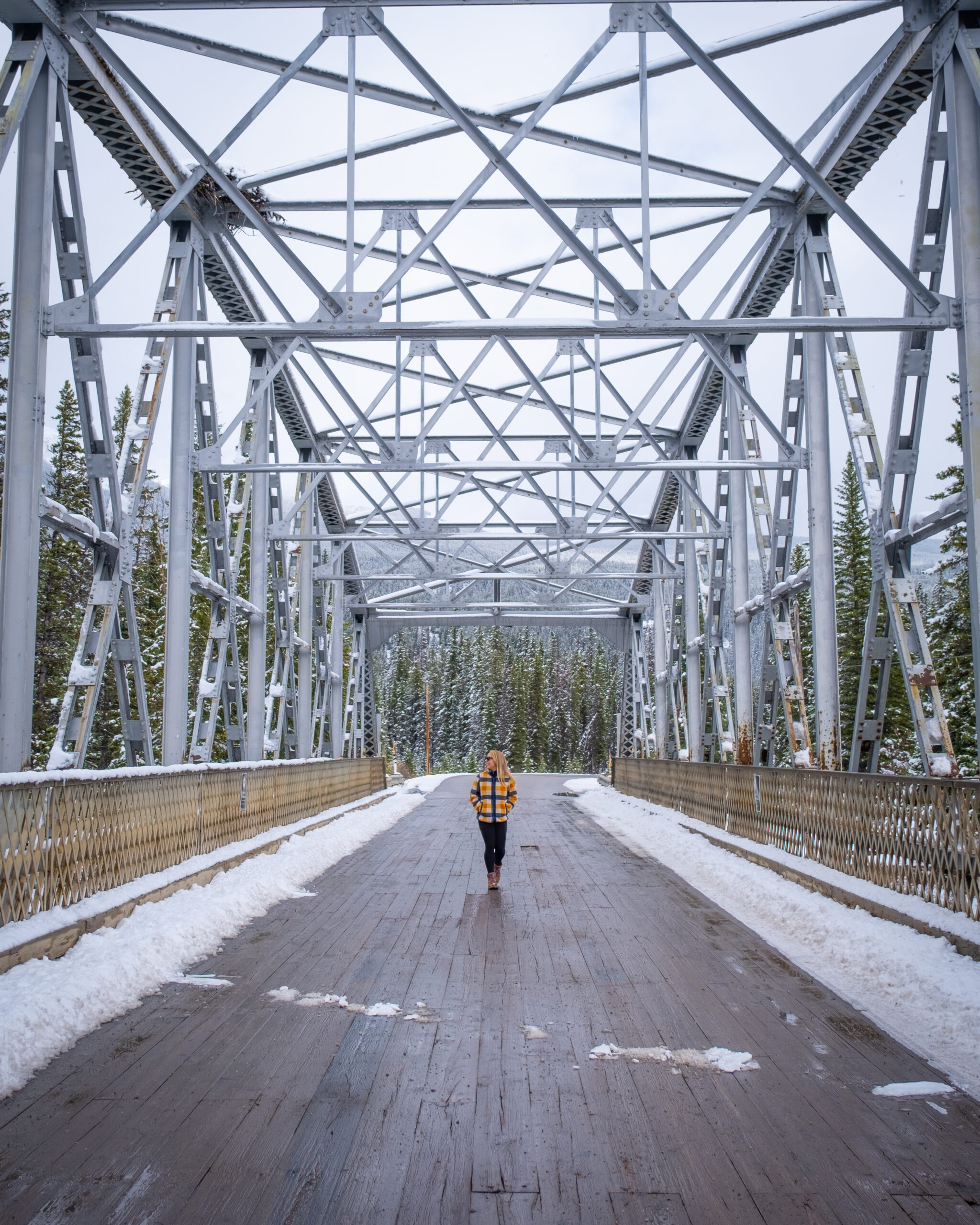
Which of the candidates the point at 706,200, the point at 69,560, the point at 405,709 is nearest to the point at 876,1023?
the point at 706,200

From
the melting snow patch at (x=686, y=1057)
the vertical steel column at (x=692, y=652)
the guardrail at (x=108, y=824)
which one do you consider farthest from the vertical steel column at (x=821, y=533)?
the vertical steel column at (x=692, y=652)

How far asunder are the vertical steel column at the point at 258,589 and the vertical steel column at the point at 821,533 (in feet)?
32.3

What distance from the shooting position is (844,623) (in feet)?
152

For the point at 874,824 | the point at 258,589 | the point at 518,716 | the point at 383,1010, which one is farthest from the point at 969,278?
the point at 518,716

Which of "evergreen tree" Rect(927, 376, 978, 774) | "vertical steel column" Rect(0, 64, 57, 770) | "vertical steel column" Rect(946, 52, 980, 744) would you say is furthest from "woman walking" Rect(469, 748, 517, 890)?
"evergreen tree" Rect(927, 376, 978, 774)

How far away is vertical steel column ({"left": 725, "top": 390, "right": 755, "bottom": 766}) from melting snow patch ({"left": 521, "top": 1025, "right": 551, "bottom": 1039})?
46.8ft

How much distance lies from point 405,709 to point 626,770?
3143 inches

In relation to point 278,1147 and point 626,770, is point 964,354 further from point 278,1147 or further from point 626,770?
point 626,770

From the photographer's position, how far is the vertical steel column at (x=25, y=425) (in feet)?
35.0

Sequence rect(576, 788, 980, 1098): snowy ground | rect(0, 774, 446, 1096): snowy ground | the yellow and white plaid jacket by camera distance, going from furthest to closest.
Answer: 1. the yellow and white plaid jacket
2. rect(576, 788, 980, 1098): snowy ground
3. rect(0, 774, 446, 1096): snowy ground

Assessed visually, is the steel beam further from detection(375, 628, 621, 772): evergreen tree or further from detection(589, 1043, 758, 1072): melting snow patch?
detection(375, 628, 621, 772): evergreen tree

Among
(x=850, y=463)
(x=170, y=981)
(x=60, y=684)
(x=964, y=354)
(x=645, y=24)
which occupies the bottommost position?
(x=170, y=981)

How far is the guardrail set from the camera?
675cm

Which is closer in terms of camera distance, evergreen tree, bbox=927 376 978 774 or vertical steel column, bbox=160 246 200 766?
vertical steel column, bbox=160 246 200 766
